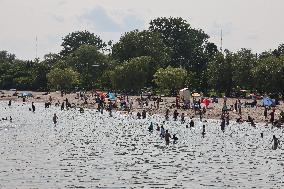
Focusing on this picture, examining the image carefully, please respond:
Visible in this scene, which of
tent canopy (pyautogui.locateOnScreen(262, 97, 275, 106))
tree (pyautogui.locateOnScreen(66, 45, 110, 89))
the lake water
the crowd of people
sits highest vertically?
tree (pyautogui.locateOnScreen(66, 45, 110, 89))

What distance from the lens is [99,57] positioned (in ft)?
561

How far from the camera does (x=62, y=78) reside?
5709 inches

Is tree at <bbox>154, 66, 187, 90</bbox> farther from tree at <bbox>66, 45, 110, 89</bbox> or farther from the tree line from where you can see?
tree at <bbox>66, 45, 110, 89</bbox>

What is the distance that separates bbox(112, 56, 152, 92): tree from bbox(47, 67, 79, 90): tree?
2175 centimetres

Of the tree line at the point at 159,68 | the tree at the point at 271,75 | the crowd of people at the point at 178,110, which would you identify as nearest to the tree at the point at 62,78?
the tree line at the point at 159,68

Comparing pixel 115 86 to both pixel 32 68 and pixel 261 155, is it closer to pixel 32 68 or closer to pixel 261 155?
pixel 32 68

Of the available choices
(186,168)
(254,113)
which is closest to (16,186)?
(186,168)

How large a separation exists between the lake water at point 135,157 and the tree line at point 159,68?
33.3m

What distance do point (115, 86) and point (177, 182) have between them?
92.4m

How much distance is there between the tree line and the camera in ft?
355

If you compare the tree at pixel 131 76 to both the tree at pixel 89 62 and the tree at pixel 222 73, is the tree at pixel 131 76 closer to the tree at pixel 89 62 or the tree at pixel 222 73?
the tree at pixel 222 73

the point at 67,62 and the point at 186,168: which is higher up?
the point at 67,62

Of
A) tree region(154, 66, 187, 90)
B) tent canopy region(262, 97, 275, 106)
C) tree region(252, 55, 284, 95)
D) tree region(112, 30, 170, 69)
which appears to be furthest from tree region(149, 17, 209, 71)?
tent canopy region(262, 97, 275, 106)

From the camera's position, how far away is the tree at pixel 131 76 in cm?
12506
